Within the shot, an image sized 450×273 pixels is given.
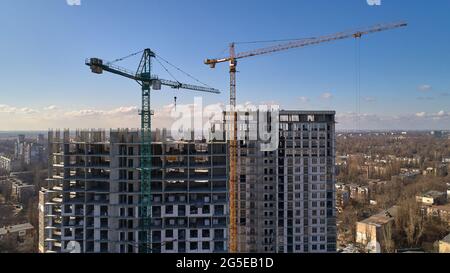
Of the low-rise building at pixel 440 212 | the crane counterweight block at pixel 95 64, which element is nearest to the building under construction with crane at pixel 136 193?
the crane counterweight block at pixel 95 64

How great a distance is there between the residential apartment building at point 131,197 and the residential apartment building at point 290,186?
2.12m

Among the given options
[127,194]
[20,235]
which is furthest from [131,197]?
[20,235]

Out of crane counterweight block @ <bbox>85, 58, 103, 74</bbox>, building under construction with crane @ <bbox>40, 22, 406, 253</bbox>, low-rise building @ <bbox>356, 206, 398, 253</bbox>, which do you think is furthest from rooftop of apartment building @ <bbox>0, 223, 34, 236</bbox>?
low-rise building @ <bbox>356, 206, 398, 253</bbox>

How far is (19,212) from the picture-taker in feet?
28.4

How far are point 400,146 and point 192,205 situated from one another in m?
15.3

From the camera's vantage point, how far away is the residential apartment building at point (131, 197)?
437cm

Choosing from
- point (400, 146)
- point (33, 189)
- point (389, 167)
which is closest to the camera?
point (33, 189)

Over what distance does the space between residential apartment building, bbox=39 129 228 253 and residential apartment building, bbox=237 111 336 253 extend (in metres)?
2.12

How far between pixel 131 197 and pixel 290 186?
3.90m

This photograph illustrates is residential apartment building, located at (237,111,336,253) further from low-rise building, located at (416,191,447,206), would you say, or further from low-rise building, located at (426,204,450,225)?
low-rise building, located at (416,191,447,206)
